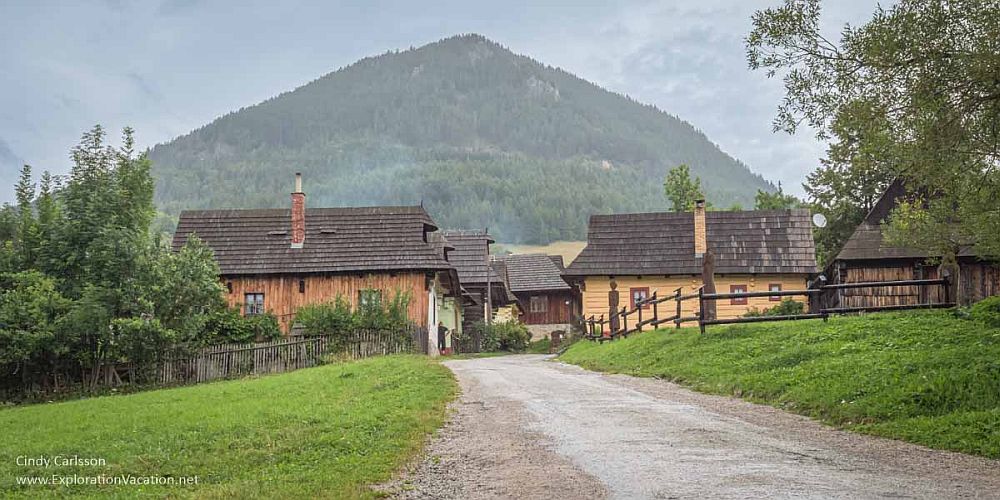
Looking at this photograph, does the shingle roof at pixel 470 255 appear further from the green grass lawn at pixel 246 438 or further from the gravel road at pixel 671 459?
the gravel road at pixel 671 459

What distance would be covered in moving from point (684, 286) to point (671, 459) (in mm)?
35000

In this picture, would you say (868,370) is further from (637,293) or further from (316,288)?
(316,288)

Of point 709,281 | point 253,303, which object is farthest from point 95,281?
point 709,281

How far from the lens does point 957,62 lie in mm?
12547

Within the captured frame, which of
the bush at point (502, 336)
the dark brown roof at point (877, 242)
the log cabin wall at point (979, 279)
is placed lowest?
the bush at point (502, 336)

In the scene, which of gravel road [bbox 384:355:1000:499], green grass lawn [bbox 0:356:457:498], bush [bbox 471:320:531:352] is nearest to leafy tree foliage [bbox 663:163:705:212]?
bush [bbox 471:320:531:352]

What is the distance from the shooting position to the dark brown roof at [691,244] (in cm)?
4438

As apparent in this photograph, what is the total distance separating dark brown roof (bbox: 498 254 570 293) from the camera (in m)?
74.1

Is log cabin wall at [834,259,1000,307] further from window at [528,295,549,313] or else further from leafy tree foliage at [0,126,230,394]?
window at [528,295,549,313]

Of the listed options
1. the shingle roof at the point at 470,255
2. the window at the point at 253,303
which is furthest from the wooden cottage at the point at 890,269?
the window at the point at 253,303

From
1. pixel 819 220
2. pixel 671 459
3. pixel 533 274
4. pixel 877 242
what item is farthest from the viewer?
pixel 533 274

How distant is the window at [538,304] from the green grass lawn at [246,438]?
54192 mm

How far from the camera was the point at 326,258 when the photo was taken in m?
42.1

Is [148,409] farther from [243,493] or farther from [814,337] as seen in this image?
[814,337]
